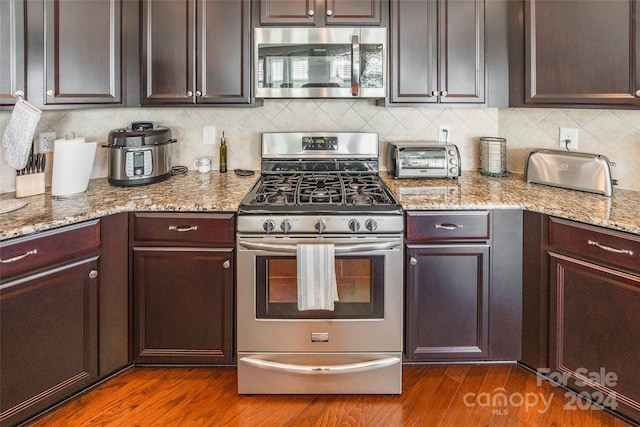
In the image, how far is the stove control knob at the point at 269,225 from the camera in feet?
6.31

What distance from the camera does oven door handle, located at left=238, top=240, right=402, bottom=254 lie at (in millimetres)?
1922

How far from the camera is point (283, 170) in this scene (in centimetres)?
270

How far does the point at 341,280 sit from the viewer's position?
198 centimetres

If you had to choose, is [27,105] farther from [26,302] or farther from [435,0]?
[435,0]

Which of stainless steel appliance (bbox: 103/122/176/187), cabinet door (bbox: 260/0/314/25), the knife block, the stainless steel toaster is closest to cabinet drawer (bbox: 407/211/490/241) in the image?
the stainless steel toaster

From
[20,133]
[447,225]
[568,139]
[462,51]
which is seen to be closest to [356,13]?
[462,51]

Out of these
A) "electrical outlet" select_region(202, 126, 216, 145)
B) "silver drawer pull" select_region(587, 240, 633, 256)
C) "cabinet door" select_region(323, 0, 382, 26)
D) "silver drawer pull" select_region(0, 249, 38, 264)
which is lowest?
"silver drawer pull" select_region(0, 249, 38, 264)

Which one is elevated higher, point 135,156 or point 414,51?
point 414,51

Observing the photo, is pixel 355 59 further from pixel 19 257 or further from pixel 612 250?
pixel 19 257

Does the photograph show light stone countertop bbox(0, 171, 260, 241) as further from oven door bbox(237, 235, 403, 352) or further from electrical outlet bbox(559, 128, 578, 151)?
electrical outlet bbox(559, 128, 578, 151)

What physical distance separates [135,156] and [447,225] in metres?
1.65

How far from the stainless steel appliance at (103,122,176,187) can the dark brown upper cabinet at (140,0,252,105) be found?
0.76 feet

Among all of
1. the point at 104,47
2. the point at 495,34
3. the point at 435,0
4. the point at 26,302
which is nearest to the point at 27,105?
the point at 104,47

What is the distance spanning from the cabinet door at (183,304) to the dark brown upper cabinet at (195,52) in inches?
36.6
